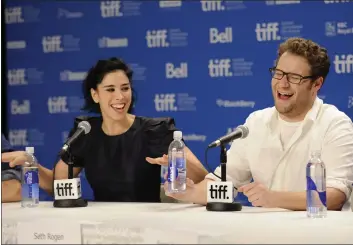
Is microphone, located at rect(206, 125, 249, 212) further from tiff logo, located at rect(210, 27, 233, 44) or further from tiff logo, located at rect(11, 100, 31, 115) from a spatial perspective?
tiff logo, located at rect(11, 100, 31, 115)

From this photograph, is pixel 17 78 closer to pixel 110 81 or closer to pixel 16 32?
pixel 16 32

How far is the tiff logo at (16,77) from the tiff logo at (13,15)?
45 centimetres

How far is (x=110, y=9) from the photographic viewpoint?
5602 millimetres

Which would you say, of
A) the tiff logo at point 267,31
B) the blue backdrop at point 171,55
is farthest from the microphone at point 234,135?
the tiff logo at point 267,31

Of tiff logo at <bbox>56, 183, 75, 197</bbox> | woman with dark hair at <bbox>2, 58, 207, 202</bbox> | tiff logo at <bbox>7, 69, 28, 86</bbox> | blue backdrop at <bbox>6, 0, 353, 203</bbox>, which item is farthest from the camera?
tiff logo at <bbox>7, 69, 28, 86</bbox>

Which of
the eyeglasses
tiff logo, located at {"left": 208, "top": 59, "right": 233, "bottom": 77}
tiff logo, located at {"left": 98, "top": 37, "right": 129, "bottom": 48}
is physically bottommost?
the eyeglasses

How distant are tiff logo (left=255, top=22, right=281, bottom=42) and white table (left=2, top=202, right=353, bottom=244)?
233cm

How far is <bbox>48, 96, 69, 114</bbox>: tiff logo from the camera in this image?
5781 millimetres

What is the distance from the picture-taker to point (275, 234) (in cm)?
228

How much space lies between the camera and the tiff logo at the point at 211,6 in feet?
17.2

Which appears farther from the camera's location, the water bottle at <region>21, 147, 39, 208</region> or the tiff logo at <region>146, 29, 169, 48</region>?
the tiff logo at <region>146, 29, 169, 48</region>

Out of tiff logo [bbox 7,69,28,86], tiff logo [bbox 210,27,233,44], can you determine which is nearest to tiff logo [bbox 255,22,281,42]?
tiff logo [bbox 210,27,233,44]

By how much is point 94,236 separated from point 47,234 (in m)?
0.23

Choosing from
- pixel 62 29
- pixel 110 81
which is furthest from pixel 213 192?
pixel 62 29
